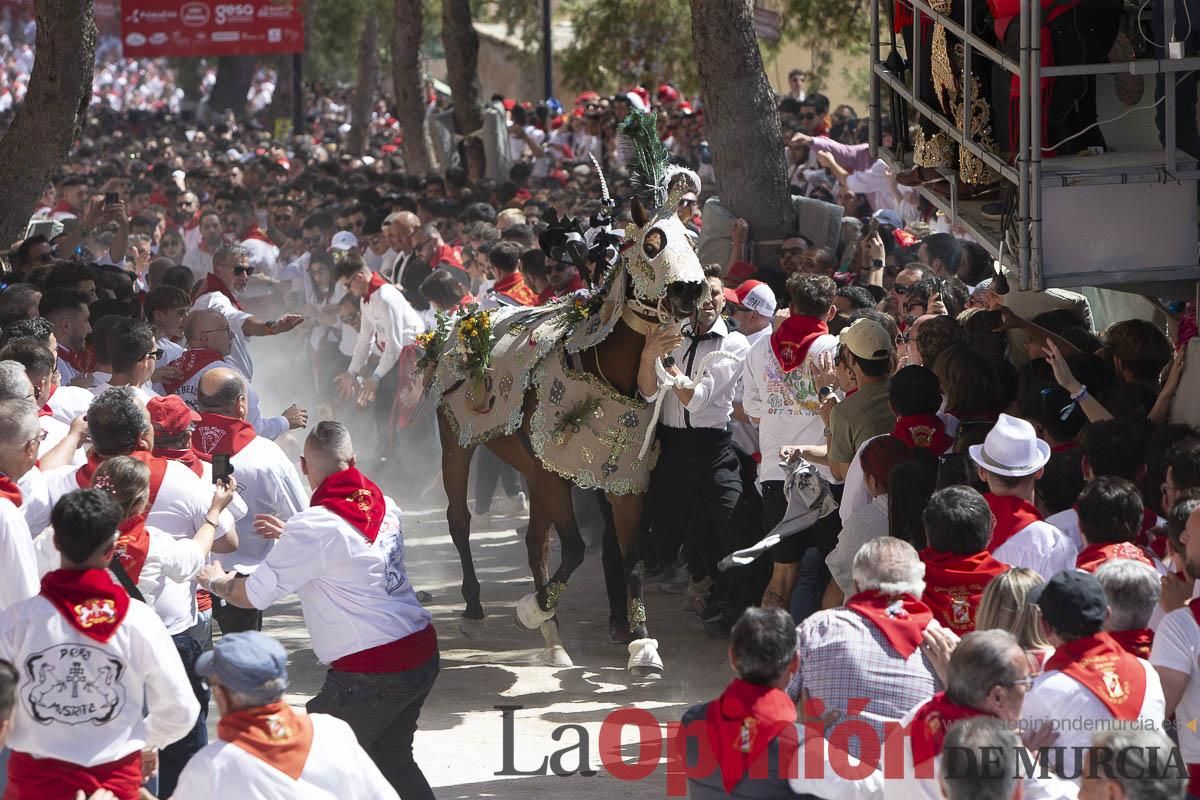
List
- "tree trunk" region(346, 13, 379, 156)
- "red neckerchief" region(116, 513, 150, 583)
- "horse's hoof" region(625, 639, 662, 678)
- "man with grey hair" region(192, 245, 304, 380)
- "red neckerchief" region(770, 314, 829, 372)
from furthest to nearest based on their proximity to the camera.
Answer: "tree trunk" region(346, 13, 379, 156) < "man with grey hair" region(192, 245, 304, 380) < "horse's hoof" region(625, 639, 662, 678) < "red neckerchief" region(770, 314, 829, 372) < "red neckerchief" region(116, 513, 150, 583)

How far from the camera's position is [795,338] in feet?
26.6

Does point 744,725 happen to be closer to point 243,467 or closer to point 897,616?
point 897,616

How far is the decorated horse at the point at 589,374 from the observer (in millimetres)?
7883

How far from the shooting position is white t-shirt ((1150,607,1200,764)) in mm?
4727

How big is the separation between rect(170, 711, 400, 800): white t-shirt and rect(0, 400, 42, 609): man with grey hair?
1395 mm

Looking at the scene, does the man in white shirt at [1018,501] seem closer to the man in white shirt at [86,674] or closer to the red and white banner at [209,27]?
the man in white shirt at [86,674]

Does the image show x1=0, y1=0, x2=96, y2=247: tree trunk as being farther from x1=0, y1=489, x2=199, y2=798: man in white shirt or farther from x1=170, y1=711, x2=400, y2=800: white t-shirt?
x1=170, y1=711, x2=400, y2=800: white t-shirt

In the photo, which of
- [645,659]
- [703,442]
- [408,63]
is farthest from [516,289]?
[408,63]

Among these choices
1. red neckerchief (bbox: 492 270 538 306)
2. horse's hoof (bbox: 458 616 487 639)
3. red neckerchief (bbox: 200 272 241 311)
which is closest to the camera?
horse's hoof (bbox: 458 616 487 639)

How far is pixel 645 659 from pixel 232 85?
42.4 meters

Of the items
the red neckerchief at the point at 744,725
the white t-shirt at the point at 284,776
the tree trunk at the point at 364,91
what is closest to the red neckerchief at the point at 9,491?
the white t-shirt at the point at 284,776

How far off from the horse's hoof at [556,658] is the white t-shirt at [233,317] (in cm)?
302

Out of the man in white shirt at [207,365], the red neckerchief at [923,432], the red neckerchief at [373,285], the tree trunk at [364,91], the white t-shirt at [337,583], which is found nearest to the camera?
the white t-shirt at [337,583]

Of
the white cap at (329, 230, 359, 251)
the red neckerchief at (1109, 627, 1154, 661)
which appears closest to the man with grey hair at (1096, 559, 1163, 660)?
the red neckerchief at (1109, 627, 1154, 661)
